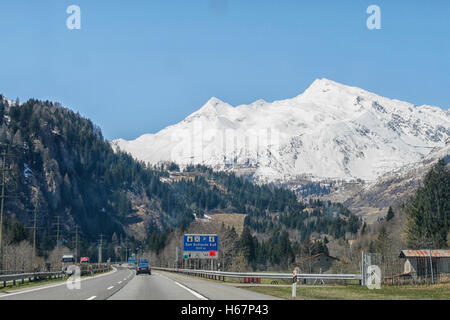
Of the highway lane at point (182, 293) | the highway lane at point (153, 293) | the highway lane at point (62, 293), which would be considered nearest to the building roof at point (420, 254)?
the highway lane at point (182, 293)

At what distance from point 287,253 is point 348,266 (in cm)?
7440

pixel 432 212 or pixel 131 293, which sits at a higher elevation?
pixel 432 212

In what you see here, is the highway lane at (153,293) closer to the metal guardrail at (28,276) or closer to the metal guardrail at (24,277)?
the metal guardrail at (24,277)

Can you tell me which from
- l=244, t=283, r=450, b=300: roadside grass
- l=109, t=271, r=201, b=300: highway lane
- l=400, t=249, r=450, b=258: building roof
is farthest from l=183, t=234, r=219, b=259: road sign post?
l=244, t=283, r=450, b=300: roadside grass

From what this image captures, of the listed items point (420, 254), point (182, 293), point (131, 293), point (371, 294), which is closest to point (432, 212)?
point (420, 254)

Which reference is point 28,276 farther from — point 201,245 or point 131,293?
point 201,245

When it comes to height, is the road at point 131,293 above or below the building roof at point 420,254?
below

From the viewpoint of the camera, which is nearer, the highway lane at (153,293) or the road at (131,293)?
the highway lane at (153,293)

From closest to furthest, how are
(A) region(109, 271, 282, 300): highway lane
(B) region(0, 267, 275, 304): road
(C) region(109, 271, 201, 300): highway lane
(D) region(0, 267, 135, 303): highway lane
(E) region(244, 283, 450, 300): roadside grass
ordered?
(C) region(109, 271, 201, 300): highway lane, (D) region(0, 267, 135, 303): highway lane, (B) region(0, 267, 275, 304): road, (A) region(109, 271, 282, 300): highway lane, (E) region(244, 283, 450, 300): roadside grass

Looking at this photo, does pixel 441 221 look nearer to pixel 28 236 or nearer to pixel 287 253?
pixel 287 253

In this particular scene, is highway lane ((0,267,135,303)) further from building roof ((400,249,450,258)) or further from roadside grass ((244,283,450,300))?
building roof ((400,249,450,258))

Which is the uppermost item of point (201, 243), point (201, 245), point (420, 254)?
point (201, 243)
